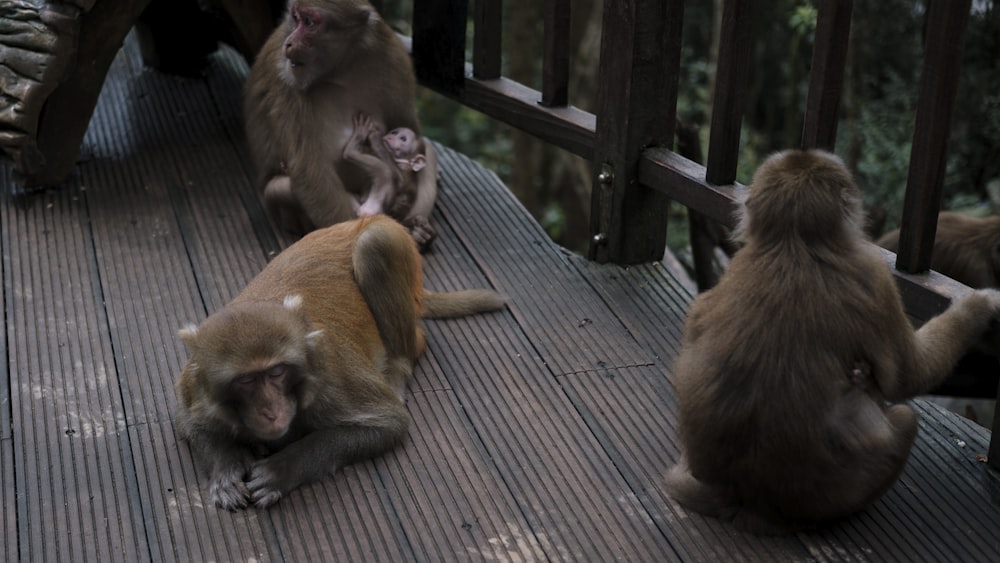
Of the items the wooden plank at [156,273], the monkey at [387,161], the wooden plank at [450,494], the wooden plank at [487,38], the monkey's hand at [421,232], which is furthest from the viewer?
the wooden plank at [487,38]

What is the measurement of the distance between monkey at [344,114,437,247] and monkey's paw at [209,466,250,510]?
200cm

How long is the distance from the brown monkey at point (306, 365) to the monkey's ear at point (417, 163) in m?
1.18

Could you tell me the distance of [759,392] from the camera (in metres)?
3.05

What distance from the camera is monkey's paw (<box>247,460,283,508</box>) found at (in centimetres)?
343

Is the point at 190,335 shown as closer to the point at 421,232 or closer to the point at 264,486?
the point at 264,486

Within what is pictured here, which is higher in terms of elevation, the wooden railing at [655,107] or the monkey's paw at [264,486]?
the wooden railing at [655,107]

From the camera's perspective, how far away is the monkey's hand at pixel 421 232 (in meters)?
5.24

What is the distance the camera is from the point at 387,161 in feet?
17.8

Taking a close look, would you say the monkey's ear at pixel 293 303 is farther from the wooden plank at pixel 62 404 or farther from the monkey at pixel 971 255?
the monkey at pixel 971 255

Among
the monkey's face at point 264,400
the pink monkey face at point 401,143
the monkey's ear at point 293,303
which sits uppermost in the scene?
the monkey's ear at point 293,303

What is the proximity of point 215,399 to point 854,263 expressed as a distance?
1900 millimetres

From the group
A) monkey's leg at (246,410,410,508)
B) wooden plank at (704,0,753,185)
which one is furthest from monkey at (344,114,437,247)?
monkey's leg at (246,410,410,508)

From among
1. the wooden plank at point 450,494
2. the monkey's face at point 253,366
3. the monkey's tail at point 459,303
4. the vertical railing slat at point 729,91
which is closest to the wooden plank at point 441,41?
the monkey's tail at point 459,303

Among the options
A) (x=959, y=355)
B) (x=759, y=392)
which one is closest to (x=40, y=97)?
(x=759, y=392)
